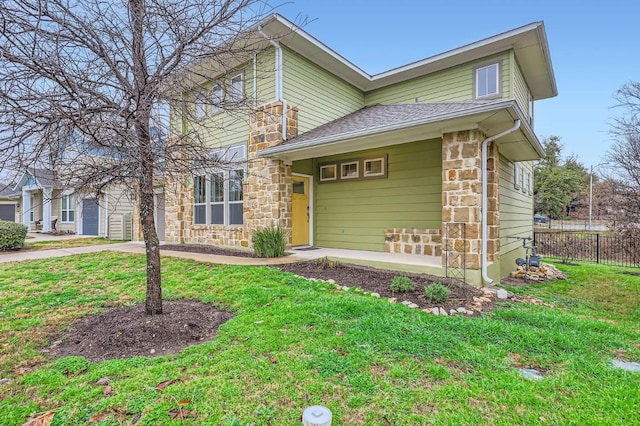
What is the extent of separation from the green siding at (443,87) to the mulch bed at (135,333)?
881 centimetres

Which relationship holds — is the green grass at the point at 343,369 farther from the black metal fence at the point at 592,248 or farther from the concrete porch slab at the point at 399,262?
the black metal fence at the point at 592,248

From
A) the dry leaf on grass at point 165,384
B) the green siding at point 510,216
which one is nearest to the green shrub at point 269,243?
the green siding at point 510,216

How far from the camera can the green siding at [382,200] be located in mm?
7438

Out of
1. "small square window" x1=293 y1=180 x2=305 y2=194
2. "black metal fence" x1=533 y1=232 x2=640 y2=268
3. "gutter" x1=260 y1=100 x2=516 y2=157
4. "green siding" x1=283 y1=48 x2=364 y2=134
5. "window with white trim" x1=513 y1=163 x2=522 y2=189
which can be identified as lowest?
"black metal fence" x1=533 y1=232 x2=640 y2=268

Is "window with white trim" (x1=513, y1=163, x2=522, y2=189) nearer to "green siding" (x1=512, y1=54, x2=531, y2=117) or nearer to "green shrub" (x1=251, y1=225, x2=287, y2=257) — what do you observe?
"green siding" (x1=512, y1=54, x2=531, y2=117)

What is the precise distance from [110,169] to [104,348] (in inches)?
68.4

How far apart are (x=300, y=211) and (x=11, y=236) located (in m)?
9.51

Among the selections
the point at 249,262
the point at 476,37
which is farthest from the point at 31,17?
the point at 476,37

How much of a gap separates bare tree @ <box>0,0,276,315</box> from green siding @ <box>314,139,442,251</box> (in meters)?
5.06

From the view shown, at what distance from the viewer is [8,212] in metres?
23.0

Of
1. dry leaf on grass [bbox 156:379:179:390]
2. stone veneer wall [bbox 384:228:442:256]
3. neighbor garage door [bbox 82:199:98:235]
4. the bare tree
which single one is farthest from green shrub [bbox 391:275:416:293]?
neighbor garage door [bbox 82:199:98:235]

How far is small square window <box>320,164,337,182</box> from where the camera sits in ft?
30.3

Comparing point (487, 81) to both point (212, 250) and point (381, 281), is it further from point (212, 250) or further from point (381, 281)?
point (212, 250)

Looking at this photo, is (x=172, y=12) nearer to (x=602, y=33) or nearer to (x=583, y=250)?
(x=602, y=33)
